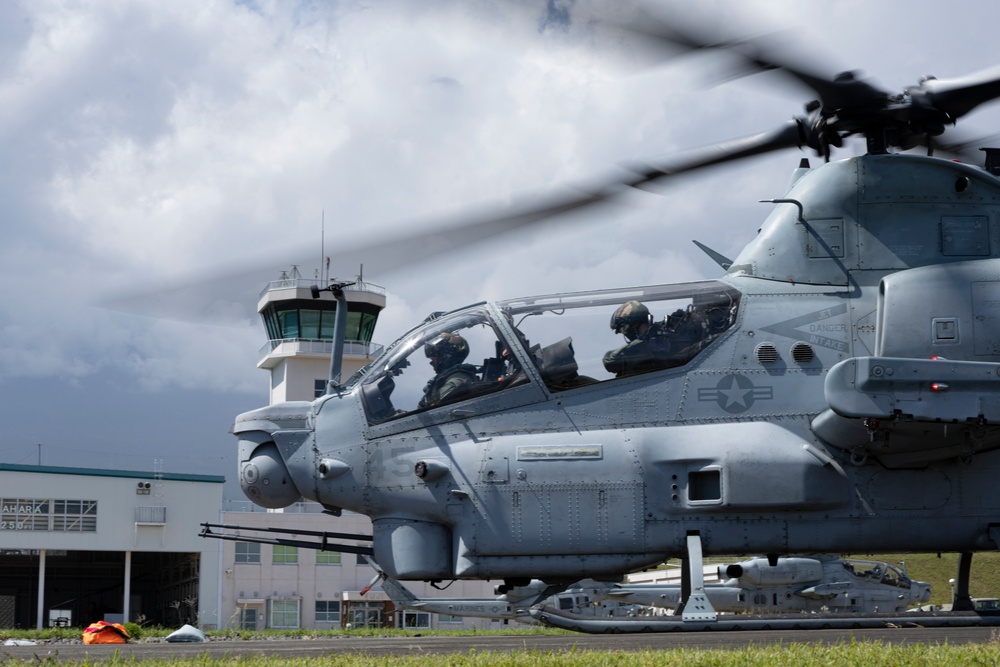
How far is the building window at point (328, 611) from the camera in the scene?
55062mm

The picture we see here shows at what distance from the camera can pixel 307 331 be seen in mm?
59281

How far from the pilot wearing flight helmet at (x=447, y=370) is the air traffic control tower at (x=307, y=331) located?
1817 inches

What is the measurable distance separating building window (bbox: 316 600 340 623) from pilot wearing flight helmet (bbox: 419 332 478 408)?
1794 inches

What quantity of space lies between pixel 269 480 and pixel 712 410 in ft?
15.7

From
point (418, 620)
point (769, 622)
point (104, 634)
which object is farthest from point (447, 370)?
point (418, 620)

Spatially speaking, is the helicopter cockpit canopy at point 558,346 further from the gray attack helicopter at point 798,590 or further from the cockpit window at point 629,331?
the gray attack helicopter at point 798,590

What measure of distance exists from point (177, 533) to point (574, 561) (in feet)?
154

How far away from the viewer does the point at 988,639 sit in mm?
9625

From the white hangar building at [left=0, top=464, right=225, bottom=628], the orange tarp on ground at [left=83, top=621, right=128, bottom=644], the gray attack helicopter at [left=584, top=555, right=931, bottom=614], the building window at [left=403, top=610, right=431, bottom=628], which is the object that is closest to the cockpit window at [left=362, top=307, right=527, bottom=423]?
the orange tarp on ground at [left=83, top=621, right=128, bottom=644]

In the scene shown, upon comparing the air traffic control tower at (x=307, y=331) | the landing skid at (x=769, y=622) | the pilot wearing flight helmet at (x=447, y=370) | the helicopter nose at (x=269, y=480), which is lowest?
the landing skid at (x=769, y=622)

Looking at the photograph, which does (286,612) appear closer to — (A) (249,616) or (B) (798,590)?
(A) (249,616)

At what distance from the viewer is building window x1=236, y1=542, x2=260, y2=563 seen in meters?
55.3

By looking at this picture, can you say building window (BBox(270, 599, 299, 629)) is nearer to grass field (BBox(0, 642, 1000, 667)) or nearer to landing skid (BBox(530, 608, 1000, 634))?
landing skid (BBox(530, 608, 1000, 634))

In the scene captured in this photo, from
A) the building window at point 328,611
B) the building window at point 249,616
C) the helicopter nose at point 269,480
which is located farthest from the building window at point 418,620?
the helicopter nose at point 269,480
